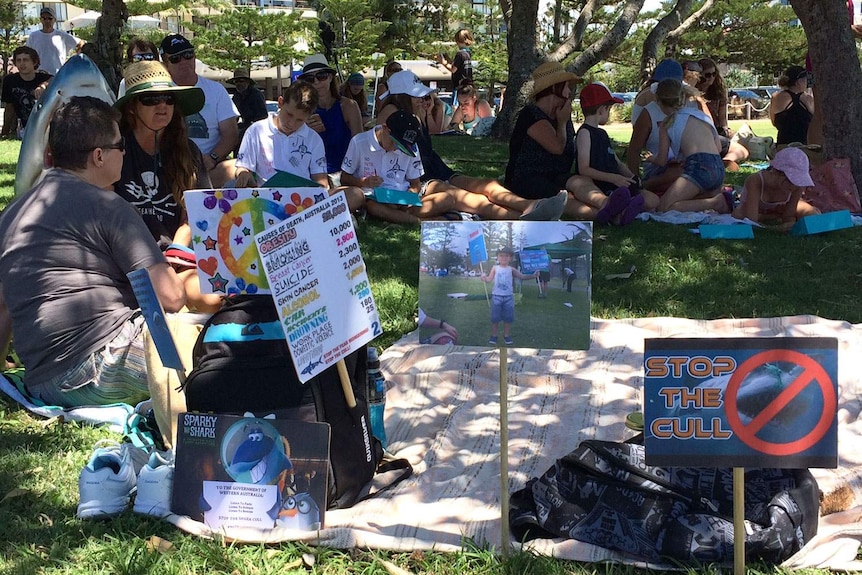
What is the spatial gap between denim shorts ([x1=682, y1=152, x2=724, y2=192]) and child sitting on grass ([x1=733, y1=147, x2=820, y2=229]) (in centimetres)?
34

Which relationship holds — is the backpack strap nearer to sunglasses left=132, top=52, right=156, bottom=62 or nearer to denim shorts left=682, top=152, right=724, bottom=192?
sunglasses left=132, top=52, right=156, bottom=62

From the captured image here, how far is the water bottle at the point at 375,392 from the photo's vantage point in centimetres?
344

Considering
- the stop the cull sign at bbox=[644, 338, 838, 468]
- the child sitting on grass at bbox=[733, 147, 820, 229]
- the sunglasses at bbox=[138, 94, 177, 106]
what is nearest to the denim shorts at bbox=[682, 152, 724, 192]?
the child sitting on grass at bbox=[733, 147, 820, 229]

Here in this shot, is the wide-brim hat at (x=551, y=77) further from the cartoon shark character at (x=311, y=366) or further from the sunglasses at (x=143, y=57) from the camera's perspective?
the cartoon shark character at (x=311, y=366)

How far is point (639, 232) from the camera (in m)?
7.30

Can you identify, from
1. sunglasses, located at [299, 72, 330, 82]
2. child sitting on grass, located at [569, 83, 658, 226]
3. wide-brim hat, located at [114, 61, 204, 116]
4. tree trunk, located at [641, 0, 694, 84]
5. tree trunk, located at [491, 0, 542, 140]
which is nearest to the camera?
wide-brim hat, located at [114, 61, 204, 116]

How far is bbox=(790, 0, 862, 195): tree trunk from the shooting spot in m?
8.05

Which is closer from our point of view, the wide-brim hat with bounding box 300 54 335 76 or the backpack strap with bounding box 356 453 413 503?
the backpack strap with bounding box 356 453 413 503

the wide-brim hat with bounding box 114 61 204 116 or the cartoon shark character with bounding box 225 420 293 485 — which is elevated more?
the wide-brim hat with bounding box 114 61 204 116

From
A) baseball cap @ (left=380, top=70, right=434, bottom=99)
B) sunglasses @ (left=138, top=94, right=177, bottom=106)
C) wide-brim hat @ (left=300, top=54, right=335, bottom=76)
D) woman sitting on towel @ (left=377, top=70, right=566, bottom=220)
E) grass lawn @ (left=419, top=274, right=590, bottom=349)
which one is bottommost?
woman sitting on towel @ (left=377, top=70, right=566, bottom=220)

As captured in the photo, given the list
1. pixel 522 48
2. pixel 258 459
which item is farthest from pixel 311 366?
pixel 522 48

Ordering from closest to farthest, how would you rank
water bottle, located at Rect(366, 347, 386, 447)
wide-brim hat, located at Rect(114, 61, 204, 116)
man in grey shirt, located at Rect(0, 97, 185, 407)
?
1. water bottle, located at Rect(366, 347, 386, 447)
2. man in grey shirt, located at Rect(0, 97, 185, 407)
3. wide-brim hat, located at Rect(114, 61, 204, 116)

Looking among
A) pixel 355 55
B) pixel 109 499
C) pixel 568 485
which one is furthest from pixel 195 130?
pixel 355 55

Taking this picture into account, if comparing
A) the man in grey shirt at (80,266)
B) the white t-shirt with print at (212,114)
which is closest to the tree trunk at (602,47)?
the white t-shirt with print at (212,114)
